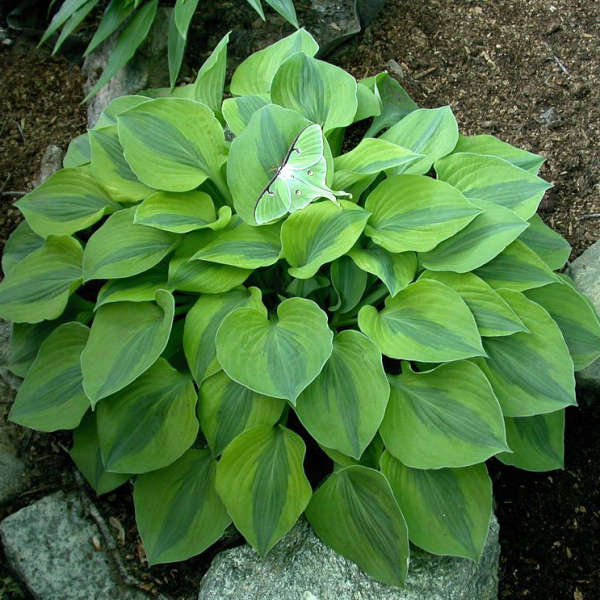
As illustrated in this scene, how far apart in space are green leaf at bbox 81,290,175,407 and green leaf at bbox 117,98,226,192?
325mm

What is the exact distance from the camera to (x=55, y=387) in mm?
1704

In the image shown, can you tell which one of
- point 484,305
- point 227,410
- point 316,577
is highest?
point 484,305

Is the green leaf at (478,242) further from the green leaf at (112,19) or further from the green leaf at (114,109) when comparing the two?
the green leaf at (112,19)

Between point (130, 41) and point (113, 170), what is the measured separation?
2.17 ft

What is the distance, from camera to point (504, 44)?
2.56 meters

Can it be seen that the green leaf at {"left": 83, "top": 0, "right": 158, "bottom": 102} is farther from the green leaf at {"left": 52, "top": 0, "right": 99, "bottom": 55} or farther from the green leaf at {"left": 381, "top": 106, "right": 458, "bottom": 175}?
the green leaf at {"left": 381, "top": 106, "right": 458, "bottom": 175}

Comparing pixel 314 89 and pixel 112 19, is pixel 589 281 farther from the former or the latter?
pixel 112 19

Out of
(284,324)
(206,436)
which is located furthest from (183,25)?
(206,436)

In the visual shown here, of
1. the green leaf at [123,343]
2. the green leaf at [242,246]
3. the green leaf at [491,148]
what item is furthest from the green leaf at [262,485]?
the green leaf at [491,148]

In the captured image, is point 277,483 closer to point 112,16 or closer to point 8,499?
point 8,499

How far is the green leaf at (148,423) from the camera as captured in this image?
5.19ft

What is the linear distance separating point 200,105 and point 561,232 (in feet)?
4.00

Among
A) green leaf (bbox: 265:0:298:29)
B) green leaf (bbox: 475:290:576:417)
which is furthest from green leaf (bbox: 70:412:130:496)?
green leaf (bbox: 265:0:298:29)

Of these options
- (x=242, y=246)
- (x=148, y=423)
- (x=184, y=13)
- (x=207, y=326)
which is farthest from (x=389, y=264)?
(x=184, y=13)
